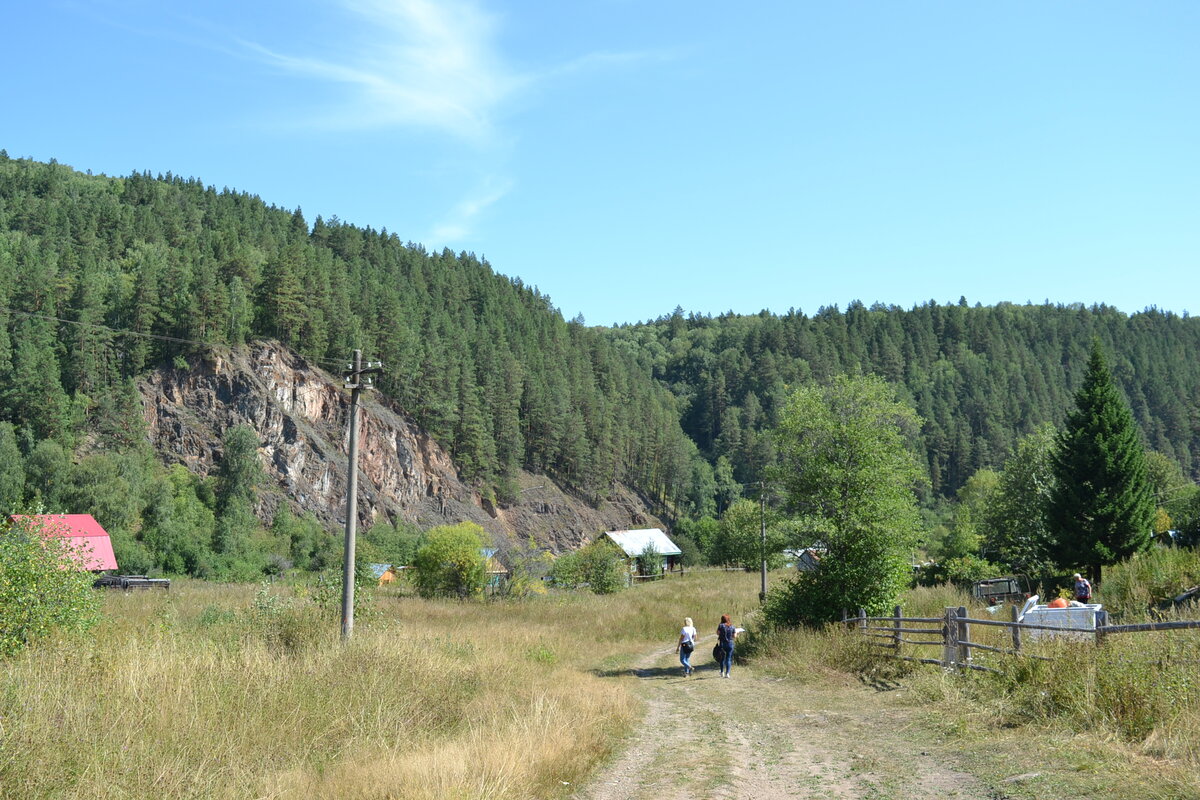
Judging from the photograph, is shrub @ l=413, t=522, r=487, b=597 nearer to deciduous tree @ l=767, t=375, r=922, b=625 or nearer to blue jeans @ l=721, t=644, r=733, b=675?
deciduous tree @ l=767, t=375, r=922, b=625

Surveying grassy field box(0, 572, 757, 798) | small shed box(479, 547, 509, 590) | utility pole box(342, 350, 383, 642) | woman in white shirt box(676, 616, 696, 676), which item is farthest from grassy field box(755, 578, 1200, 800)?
small shed box(479, 547, 509, 590)

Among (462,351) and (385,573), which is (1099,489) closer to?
(385,573)

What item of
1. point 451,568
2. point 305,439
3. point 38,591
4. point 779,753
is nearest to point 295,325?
point 305,439

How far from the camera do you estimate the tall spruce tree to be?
35531mm

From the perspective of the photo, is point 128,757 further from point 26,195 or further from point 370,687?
point 26,195

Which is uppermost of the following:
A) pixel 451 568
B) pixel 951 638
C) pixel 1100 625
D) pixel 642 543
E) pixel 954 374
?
pixel 954 374

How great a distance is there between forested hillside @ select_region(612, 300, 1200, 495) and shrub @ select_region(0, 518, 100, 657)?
114993mm

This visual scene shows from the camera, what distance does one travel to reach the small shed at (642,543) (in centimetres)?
8075

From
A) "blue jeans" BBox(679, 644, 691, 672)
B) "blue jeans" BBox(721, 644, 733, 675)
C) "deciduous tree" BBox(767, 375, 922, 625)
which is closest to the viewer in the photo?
"blue jeans" BBox(721, 644, 733, 675)

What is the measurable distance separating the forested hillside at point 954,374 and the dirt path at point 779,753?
109784 mm

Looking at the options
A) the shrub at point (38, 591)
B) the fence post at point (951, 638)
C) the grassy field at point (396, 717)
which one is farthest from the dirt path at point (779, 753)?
the shrub at point (38, 591)

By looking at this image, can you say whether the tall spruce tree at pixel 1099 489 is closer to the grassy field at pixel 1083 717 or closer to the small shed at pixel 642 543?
the grassy field at pixel 1083 717

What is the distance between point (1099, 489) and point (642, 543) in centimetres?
5186

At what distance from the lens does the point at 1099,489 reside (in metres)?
36.6
